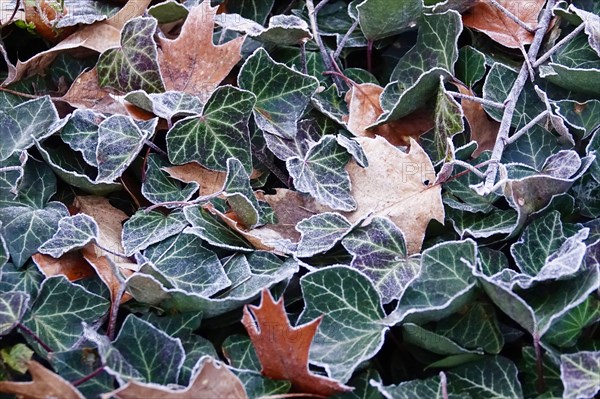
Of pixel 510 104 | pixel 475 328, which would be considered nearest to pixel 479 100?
pixel 510 104

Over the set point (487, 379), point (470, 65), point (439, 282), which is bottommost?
point (487, 379)

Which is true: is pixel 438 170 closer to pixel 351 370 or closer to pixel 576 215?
pixel 576 215

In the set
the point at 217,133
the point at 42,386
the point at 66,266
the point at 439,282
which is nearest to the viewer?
the point at 42,386

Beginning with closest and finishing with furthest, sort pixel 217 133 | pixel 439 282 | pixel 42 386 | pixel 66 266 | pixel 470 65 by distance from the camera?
pixel 42 386, pixel 439 282, pixel 66 266, pixel 217 133, pixel 470 65

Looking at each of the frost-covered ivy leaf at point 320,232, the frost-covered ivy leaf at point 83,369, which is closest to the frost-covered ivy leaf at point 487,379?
the frost-covered ivy leaf at point 320,232

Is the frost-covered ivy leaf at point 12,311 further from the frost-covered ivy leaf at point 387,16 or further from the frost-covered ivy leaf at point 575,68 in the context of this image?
the frost-covered ivy leaf at point 575,68

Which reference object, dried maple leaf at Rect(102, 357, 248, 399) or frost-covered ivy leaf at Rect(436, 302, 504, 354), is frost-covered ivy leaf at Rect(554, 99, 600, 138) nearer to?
frost-covered ivy leaf at Rect(436, 302, 504, 354)

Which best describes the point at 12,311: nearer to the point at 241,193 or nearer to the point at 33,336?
the point at 33,336

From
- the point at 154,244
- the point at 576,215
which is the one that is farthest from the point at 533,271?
the point at 154,244

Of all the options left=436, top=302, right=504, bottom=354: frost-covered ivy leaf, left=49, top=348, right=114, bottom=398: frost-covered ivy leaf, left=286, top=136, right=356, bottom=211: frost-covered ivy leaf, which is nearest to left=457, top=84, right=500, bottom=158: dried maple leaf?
left=286, top=136, right=356, bottom=211: frost-covered ivy leaf
